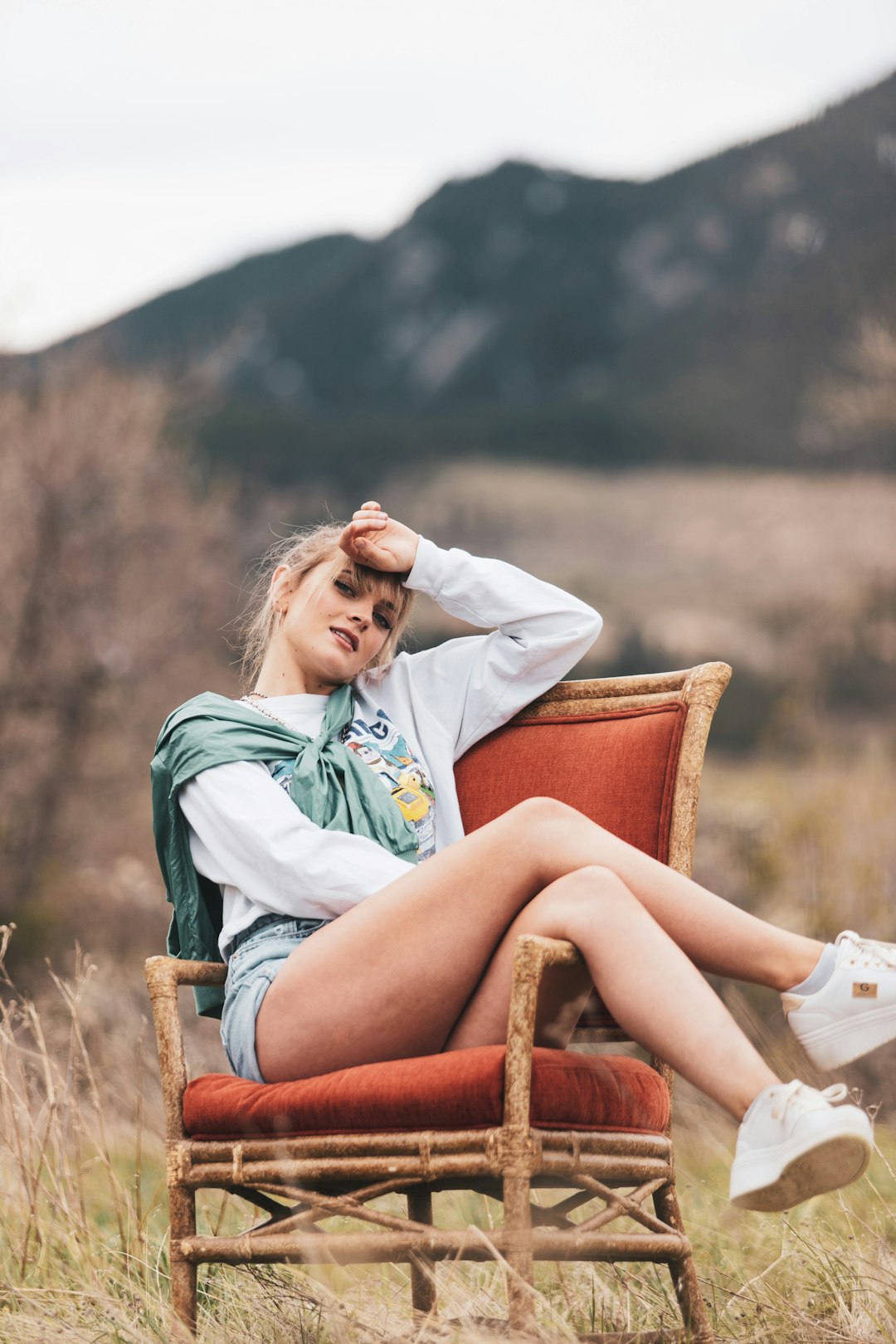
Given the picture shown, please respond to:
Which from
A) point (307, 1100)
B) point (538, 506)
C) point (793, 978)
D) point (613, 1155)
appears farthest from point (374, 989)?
point (538, 506)

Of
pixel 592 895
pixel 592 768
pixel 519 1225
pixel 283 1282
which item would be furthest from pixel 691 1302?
pixel 592 768

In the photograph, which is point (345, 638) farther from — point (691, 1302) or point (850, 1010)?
point (691, 1302)

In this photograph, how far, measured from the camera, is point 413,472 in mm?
17859

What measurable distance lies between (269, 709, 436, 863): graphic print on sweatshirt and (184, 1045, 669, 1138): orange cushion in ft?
1.87

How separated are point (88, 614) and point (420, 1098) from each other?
1176 centimetres

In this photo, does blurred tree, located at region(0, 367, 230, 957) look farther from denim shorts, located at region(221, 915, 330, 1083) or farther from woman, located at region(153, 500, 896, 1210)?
denim shorts, located at region(221, 915, 330, 1083)

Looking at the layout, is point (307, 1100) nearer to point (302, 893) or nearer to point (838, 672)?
point (302, 893)

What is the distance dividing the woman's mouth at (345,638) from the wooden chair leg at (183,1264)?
974 millimetres

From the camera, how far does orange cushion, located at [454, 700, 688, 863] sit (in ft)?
7.56

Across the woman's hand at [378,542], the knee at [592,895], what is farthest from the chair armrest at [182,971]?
the woman's hand at [378,542]

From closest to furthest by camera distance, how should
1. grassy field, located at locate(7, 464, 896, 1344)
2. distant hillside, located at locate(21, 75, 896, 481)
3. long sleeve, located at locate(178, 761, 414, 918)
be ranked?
long sleeve, located at locate(178, 761, 414, 918)
grassy field, located at locate(7, 464, 896, 1344)
distant hillside, located at locate(21, 75, 896, 481)

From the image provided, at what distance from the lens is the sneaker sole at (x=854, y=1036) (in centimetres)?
170

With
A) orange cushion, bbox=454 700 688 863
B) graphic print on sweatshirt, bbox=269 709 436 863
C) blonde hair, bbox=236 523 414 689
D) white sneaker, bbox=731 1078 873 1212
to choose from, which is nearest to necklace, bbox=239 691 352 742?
graphic print on sweatshirt, bbox=269 709 436 863

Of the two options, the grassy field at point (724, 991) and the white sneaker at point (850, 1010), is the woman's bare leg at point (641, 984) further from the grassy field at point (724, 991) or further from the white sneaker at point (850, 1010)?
the grassy field at point (724, 991)
